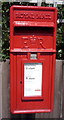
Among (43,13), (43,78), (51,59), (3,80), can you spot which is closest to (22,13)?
(43,13)

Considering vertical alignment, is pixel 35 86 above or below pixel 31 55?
below

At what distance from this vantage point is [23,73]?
8.38ft

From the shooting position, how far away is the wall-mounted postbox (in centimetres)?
247

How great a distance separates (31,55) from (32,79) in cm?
31

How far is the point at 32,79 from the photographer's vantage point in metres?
2.59

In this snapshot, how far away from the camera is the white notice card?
2555mm

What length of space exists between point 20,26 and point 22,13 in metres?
0.17

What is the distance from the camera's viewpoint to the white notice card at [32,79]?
2.55m

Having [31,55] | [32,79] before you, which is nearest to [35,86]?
[32,79]

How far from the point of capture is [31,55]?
100.0 inches

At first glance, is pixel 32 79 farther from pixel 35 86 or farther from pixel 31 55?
pixel 31 55

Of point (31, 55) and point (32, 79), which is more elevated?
point (31, 55)

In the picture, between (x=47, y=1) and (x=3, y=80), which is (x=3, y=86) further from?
(x=47, y=1)

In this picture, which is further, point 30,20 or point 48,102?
point 48,102
